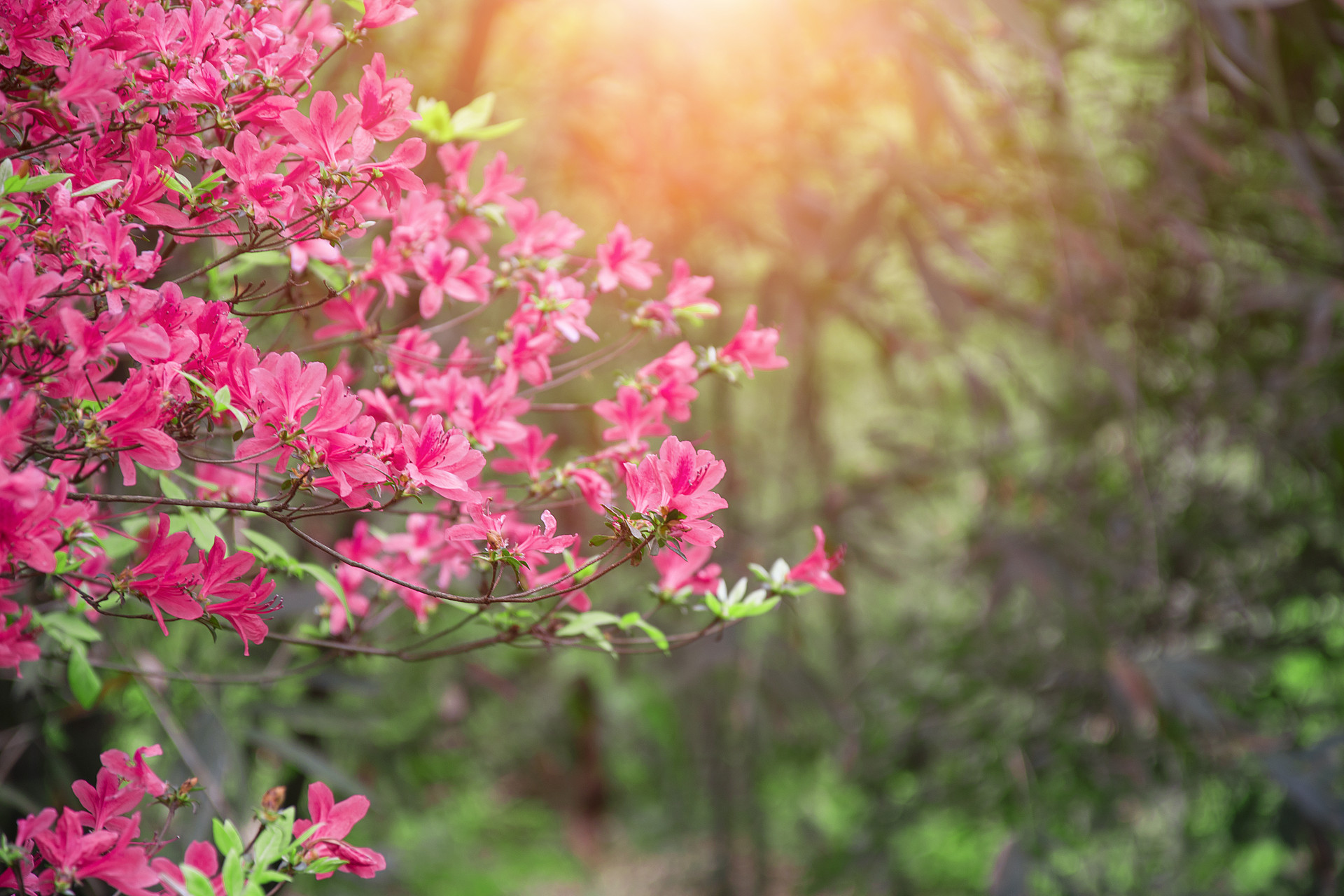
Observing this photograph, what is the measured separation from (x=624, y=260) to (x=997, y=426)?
3.10 feet

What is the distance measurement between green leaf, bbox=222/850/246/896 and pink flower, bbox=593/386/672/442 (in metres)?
0.30

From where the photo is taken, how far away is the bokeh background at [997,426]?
1299 mm

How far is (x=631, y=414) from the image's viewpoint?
0.60 m

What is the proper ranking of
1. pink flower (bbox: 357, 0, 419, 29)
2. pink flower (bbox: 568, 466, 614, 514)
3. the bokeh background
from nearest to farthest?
1. pink flower (bbox: 357, 0, 419, 29)
2. pink flower (bbox: 568, 466, 614, 514)
3. the bokeh background

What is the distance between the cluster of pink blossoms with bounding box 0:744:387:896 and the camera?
0.44m

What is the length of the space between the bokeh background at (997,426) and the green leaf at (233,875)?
1.89 feet

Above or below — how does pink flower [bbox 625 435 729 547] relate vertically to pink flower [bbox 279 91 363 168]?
below

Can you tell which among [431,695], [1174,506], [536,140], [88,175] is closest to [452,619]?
[431,695]

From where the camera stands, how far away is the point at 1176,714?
133cm

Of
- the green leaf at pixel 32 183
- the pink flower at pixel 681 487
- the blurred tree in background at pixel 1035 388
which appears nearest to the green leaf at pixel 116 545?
the green leaf at pixel 32 183

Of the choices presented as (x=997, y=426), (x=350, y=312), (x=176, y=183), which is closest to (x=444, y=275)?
(x=350, y=312)

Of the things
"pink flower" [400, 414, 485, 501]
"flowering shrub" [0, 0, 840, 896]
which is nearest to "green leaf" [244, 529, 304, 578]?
"flowering shrub" [0, 0, 840, 896]

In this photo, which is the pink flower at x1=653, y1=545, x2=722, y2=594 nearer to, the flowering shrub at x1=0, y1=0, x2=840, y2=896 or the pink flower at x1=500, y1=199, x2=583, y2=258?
the flowering shrub at x1=0, y1=0, x2=840, y2=896

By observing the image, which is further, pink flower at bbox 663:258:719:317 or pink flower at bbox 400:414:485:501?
pink flower at bbox 663:258:719:317
